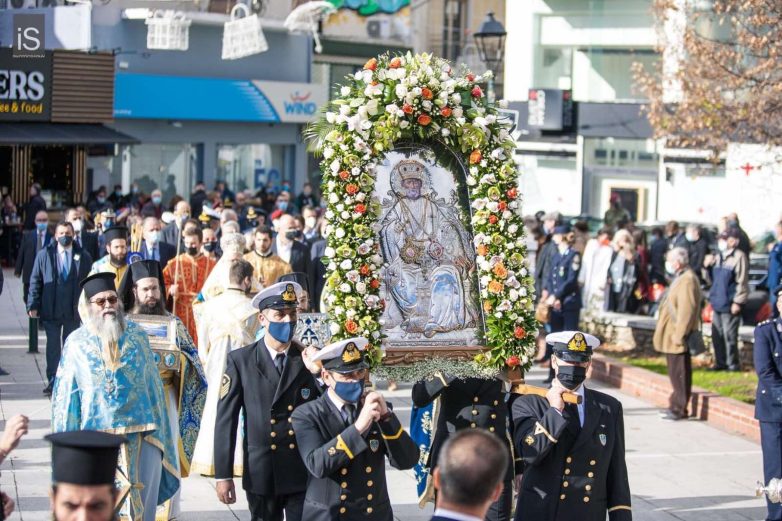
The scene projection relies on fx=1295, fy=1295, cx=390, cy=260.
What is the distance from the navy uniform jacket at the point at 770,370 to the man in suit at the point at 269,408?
Answer: 3918mm

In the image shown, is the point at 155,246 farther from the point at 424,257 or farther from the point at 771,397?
the point at 771,397

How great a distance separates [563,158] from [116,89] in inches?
568

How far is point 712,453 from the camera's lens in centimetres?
1304

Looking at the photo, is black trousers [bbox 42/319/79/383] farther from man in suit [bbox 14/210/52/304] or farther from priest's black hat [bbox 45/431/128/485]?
priest's black hat [bbox 45/431/128/485]

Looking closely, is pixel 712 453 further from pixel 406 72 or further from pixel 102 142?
pixel 102 142

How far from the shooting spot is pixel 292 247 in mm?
15922

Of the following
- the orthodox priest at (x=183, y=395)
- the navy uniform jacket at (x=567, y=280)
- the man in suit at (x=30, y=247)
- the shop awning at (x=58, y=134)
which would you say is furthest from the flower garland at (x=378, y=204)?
the shop awning at (x=58, y=134)

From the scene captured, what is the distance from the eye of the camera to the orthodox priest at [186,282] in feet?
45.5

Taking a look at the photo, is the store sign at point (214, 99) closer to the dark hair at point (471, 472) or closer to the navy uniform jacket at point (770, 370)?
the navy uniform jacket at point (770, 370)

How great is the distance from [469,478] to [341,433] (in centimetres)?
201

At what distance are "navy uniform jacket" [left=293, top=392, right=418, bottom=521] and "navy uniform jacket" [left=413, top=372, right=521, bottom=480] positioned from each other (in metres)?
2.13

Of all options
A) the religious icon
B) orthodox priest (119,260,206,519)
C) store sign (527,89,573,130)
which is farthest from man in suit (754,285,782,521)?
store sign (527,89,573,130)

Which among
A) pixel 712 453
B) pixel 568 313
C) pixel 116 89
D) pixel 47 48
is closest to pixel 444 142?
pixel 712 453

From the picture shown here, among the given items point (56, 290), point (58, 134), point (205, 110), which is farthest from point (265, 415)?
point (205, 110)
